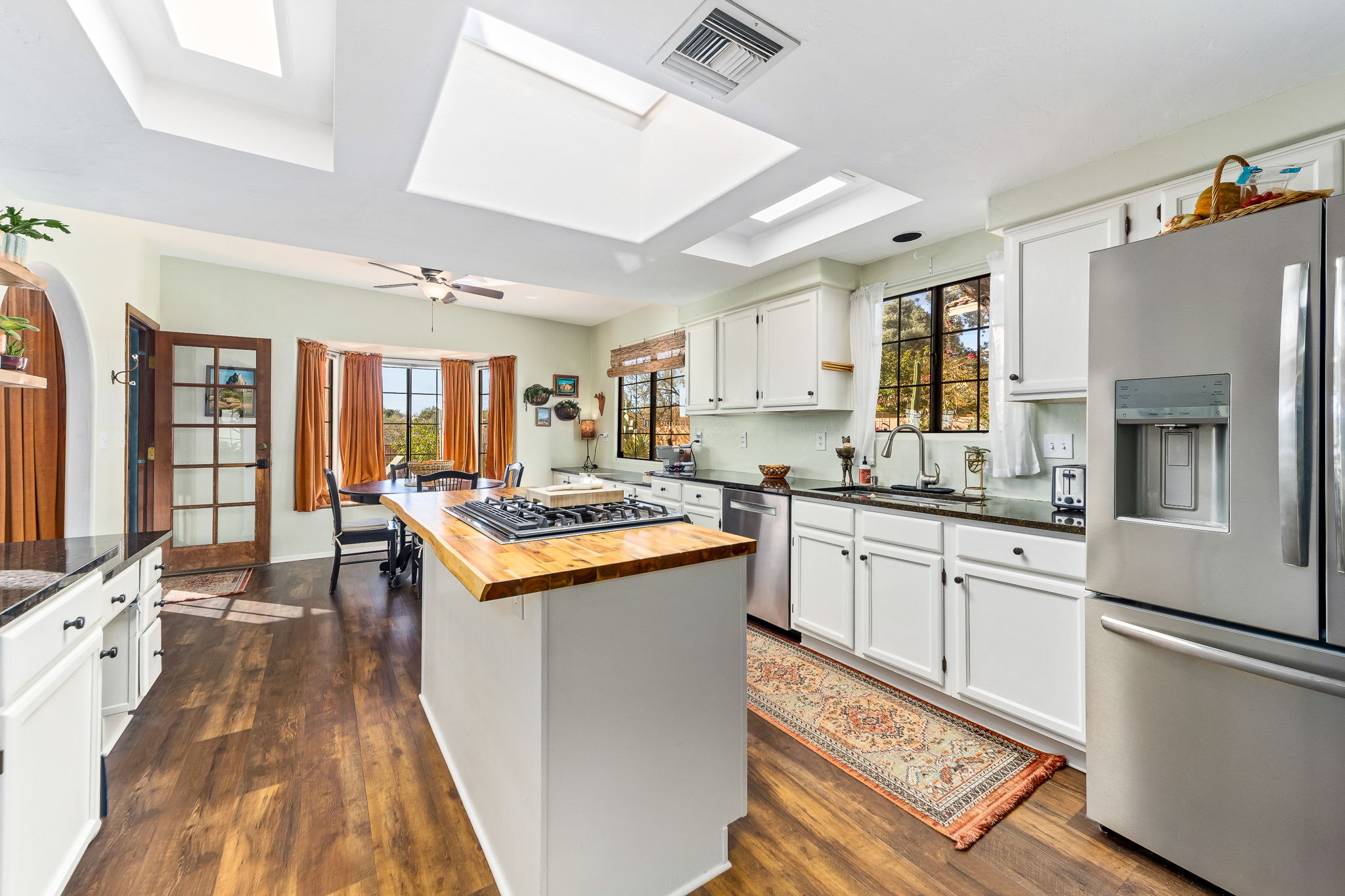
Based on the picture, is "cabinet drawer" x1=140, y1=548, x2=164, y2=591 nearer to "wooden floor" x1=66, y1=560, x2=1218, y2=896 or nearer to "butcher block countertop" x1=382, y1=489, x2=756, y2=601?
"wooden floor" x1=66, y1=560, x2=1218, y2=896

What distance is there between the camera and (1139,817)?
1.59m

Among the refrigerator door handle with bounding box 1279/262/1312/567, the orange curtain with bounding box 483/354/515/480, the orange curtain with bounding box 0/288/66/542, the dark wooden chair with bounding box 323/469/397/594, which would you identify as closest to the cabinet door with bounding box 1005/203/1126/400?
the refrigerator door handle with bounding box 1279/262/1312/567

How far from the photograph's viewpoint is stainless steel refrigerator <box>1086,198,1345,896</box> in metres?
1.29

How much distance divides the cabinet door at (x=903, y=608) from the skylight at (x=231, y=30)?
10.2 ft

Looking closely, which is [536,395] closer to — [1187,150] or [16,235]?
[16,235]

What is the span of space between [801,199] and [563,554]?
252cm

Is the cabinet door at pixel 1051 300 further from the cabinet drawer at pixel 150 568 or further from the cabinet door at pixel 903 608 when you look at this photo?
the cabinet drawer at pixel 150 568

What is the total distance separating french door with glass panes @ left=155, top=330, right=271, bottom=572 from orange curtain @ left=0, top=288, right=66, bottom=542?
1.47 m

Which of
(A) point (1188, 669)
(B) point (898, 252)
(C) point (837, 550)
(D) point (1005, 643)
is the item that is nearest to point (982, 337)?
(B) point (898, 252)

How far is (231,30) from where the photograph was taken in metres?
1.88

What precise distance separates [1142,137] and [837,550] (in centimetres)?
205

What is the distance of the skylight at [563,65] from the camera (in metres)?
2.15

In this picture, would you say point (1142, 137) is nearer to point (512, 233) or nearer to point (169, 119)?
point (512, 233)

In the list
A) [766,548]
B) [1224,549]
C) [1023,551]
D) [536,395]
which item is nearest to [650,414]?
[536,395]
